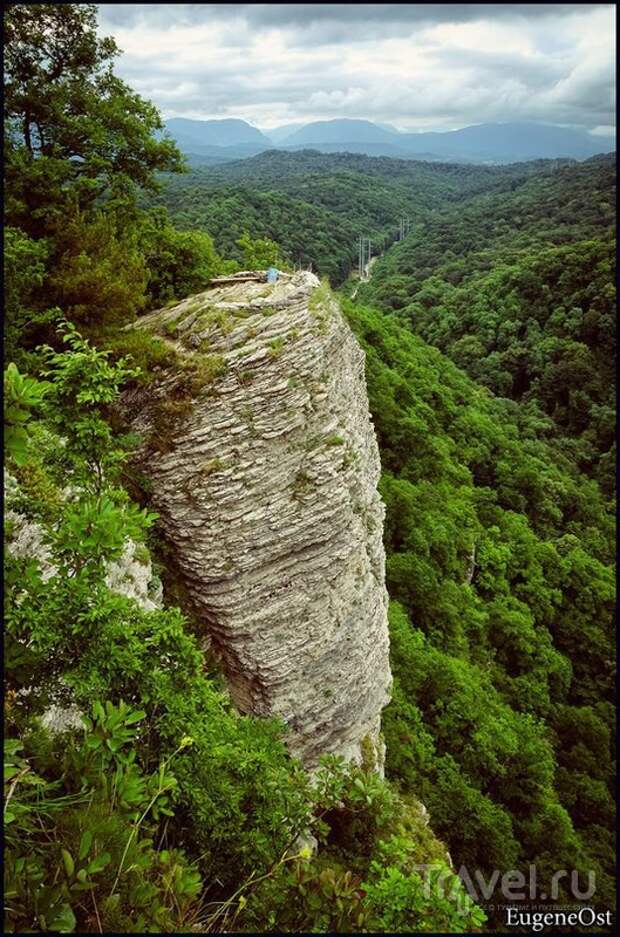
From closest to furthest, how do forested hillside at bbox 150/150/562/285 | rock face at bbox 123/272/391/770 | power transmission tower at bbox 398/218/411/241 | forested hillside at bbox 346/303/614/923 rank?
1. rock face at bbox 123/272/391/770
2. forested hillside at bbox 346/303/614/923
3. forested hillside at bbox 150/150/562/285
4. power transmission tower at bbox 398/218/411/241

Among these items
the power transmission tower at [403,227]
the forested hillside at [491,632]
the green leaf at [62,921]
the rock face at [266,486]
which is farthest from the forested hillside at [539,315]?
the green leaf at [62,921]

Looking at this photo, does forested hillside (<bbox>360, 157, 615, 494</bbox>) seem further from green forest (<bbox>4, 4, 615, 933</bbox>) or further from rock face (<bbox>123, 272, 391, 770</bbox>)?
rock face (<bbox>123, 272, 391, 770</bbox>)

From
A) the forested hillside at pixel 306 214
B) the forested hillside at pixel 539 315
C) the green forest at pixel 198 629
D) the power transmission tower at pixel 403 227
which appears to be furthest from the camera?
the power transmission tower at pixel 403 227

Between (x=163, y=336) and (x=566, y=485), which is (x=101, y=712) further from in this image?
(x=566, y=485)

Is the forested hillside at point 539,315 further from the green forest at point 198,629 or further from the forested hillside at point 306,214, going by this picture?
the forested hillside at point 306,214

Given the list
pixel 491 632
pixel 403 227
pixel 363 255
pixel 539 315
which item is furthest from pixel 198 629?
pixel 403 227

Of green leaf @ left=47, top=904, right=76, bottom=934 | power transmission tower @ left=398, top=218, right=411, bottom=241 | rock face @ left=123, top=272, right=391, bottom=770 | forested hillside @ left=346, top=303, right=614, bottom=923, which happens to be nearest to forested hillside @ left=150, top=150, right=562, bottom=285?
power transmission tower @ left=398, top=218, right=411, bottom=241
